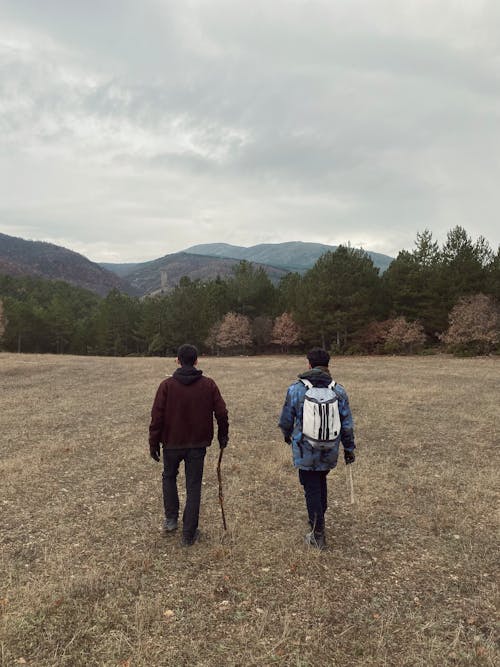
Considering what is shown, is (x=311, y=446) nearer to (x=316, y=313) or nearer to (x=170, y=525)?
(x=170, y=525)

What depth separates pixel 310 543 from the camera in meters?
5.86

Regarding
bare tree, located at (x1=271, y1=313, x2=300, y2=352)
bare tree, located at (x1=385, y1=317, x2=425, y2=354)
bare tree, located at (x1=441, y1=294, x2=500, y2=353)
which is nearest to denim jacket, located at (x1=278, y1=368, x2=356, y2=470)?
bare tree, located at (x1=441, y1=294, x2=500, y2=353)

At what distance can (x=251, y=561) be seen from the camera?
216 inches

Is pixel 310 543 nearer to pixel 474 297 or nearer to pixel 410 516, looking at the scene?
pixel 410 516

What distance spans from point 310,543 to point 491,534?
283 cm

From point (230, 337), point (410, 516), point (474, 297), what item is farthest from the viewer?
point (230, 337)

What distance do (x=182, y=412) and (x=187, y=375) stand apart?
1.68ft

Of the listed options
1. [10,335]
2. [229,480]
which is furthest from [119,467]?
[10,335]

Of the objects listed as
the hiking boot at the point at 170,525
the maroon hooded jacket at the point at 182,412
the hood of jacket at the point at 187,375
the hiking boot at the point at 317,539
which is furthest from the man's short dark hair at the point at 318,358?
the hiking boot at the point at 170,525

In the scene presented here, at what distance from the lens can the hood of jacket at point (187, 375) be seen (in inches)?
223

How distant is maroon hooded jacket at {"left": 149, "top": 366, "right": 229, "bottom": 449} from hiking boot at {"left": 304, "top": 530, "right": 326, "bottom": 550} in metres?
2.03

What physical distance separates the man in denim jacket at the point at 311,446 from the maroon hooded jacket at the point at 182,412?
1.04 m

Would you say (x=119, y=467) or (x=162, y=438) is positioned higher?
(x=162, y=438)

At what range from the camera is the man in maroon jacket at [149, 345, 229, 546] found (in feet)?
18.5
